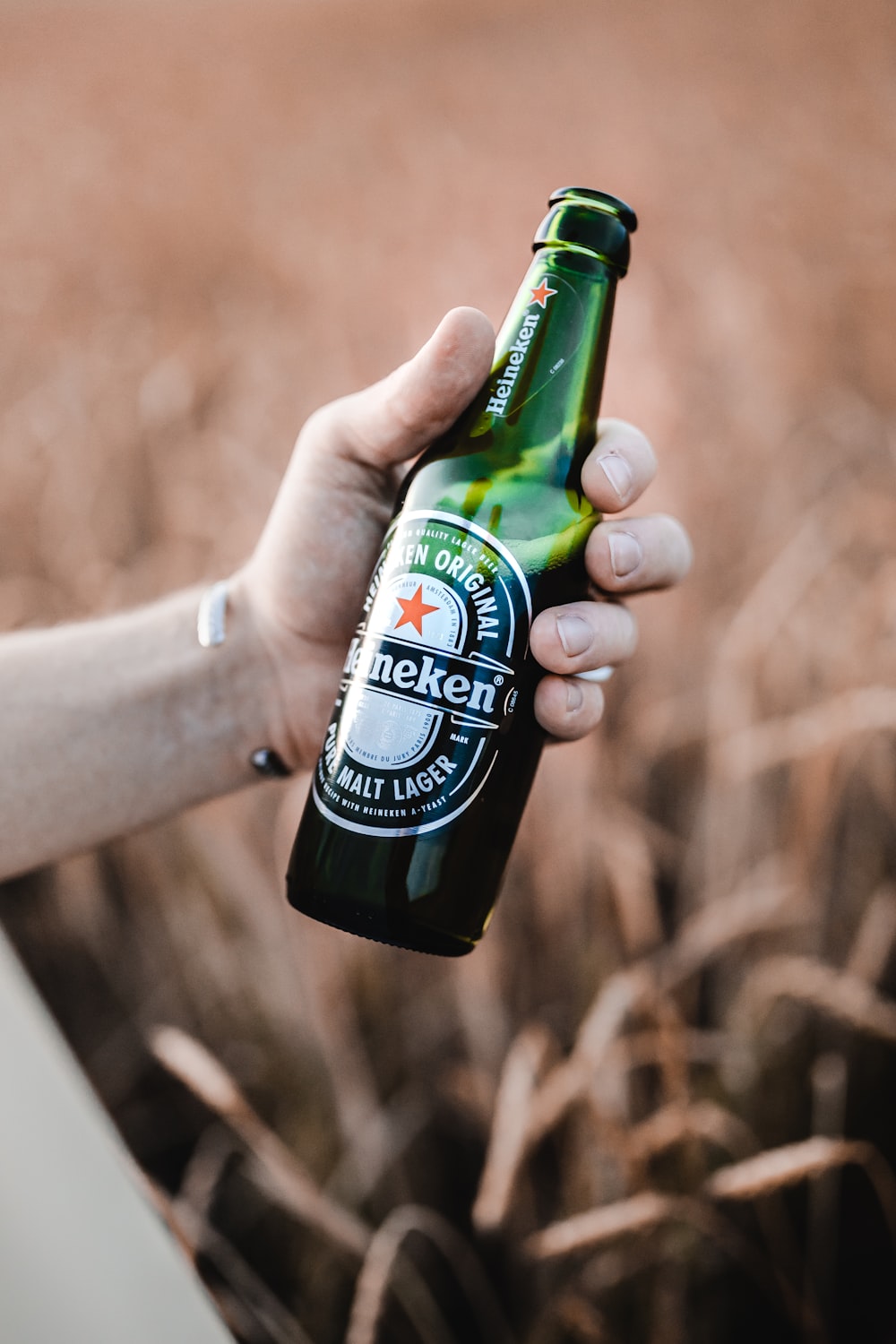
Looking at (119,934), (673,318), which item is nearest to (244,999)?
(119,934)

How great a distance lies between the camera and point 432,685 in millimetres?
796

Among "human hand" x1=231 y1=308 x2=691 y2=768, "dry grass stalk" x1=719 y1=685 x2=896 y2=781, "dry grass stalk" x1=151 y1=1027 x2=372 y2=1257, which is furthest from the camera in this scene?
"dry grass stalk" x1=719 y1=685 x2=896 y2=781

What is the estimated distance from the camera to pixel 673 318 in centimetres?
188

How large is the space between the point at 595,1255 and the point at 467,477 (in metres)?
0.92

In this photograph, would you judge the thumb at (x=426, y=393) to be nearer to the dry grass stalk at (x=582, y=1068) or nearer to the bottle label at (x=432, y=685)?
the bottle label at (x=432, y=685)

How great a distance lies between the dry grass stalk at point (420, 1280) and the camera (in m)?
0.81

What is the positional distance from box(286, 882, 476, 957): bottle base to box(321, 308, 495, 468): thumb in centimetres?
48

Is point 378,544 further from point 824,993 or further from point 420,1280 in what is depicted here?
point 420,1280

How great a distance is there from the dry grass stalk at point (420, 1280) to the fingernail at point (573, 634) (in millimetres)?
550

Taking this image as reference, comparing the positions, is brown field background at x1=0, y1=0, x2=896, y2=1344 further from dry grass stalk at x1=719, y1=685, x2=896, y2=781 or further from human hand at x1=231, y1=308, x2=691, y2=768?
human hand at x1=231, y1=308, x2=691, y2=768

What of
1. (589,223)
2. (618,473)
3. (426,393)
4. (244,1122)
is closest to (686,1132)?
(244,1122)

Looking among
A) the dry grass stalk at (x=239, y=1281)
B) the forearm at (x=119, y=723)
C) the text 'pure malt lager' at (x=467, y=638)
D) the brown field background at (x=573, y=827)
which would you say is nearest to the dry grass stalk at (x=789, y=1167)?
the brown field background at (x=573, y=827)

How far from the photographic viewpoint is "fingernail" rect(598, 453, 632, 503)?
911 millimetres

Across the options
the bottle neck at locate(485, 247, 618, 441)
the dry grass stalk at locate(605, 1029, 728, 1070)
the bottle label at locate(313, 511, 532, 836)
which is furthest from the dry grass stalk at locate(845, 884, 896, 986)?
the bottle neck at locate(485, 247, 618, 441)
